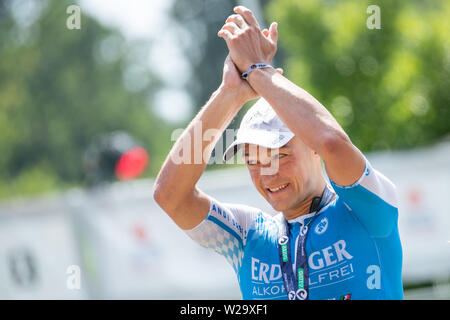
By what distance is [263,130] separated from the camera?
272 cm

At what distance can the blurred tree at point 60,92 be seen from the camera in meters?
32.2

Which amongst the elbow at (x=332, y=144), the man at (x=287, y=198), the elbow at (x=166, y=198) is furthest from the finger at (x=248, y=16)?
the elbow at (x=166, y=198)

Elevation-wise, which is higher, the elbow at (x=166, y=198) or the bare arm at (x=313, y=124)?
the bare arm at (x=313, y=124)

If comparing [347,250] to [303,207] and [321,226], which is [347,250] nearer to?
[321,226]

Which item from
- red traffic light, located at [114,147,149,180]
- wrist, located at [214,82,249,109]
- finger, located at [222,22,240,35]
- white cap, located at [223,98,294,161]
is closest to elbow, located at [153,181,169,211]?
white cap, located at [223,98,294,161]

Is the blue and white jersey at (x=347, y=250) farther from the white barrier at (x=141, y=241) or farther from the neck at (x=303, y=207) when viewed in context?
the white barrier at (x=141, y=241)

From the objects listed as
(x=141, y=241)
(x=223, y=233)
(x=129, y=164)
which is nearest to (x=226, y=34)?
(x=223, y=233)

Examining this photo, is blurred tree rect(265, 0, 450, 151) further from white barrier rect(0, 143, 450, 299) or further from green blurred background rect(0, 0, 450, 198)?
white barrier rect(0, 143, 450, 299)

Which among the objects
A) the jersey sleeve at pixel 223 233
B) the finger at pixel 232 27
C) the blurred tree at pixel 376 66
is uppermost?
the blurred tree at pixel 376 66

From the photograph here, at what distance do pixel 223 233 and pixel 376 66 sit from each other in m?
8.83

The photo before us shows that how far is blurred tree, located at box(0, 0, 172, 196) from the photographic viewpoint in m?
32.2

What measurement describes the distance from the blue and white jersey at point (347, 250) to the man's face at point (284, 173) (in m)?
0.12

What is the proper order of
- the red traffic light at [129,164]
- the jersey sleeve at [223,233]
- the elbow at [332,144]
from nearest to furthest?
the elbow at [332,144] < the jersey sleeve at [223,233] < the red traffic light at [129,164]

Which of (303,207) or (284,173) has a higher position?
(284,173)
